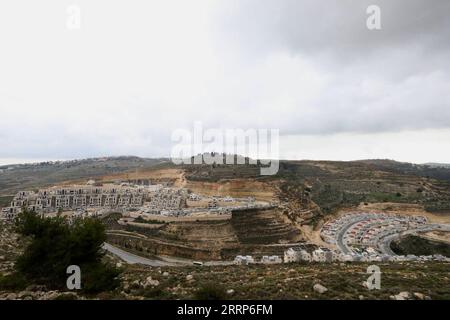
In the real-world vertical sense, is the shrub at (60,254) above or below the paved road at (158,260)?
above

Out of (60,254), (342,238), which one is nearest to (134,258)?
(60,254)

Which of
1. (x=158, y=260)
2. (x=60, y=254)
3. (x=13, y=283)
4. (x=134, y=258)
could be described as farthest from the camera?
(x=158, y=260)

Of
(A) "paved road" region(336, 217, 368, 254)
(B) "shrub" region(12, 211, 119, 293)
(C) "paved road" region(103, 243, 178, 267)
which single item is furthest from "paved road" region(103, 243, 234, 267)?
(B) "shrub" region(12, 211, 119, 293)

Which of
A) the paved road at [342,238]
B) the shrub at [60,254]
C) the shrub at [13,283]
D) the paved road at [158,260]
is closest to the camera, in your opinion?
the shrub at [13,283]

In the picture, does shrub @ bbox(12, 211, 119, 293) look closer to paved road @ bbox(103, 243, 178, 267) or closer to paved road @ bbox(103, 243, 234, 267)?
paved road @ bbox(103, 243, 178, 267)

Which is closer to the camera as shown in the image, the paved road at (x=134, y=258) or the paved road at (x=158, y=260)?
the paved road at (x=134, y=258)

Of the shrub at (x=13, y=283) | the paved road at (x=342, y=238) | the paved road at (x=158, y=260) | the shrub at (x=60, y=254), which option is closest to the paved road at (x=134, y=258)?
the paved road at (x=158, y=260)

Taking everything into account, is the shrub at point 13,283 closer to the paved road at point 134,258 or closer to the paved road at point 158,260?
the paved road at point 134,258

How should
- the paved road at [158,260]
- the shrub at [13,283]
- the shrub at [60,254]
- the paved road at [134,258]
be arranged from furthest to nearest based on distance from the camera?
the paved road at [158,260]
the paved road at [134,258]
the shrub at [60,254]
the shrub at [13,283]

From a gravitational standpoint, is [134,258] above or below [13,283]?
below

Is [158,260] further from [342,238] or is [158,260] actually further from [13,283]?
[342,238]

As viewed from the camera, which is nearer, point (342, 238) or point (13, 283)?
point (13, 283)
